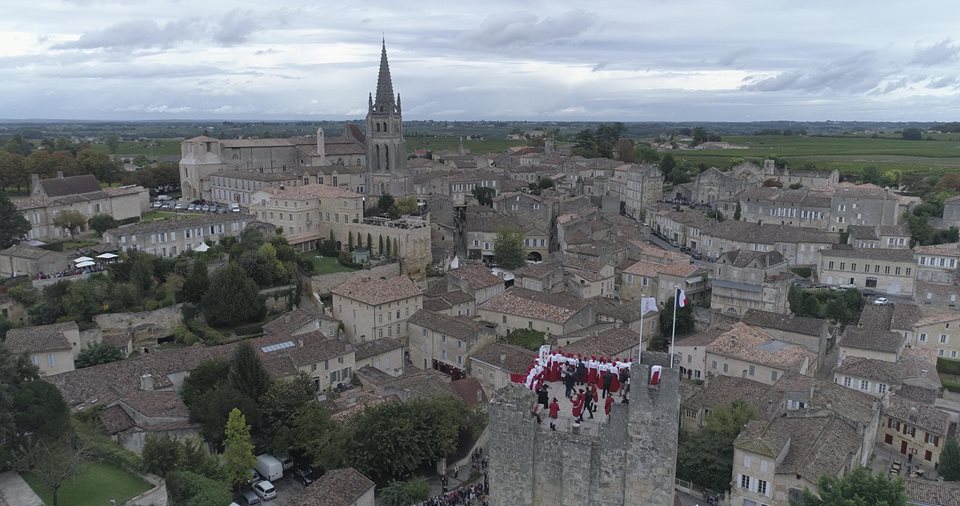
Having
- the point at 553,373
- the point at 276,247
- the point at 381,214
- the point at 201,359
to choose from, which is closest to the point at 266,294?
the point at 276,247

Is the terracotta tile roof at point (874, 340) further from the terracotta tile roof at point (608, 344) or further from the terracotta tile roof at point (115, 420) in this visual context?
the terracotta tile roof at point (115, 420)

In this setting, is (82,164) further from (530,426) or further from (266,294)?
(530,426)

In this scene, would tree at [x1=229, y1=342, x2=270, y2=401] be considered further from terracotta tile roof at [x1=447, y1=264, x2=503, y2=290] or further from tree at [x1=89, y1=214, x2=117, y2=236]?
tree at [x1=89, y1=214, x2=117, y2=236]

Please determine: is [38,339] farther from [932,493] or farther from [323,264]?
[932,493]

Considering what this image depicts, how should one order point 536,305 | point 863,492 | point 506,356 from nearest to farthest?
point 863,492
point 506,356
point 536,305

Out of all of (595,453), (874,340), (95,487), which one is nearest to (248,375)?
(95,487)

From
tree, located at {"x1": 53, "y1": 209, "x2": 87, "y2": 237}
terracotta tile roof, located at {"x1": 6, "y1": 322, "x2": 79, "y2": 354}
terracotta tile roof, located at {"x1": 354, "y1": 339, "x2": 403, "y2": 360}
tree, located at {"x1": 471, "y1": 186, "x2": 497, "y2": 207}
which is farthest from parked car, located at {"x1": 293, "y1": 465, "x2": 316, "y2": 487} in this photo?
tree, located at {"x1": 471, "y1": 186, "x2": 497, "y2": 207}

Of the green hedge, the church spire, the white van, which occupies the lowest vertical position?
the white van
